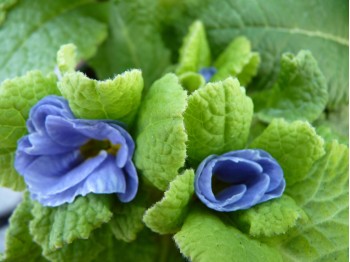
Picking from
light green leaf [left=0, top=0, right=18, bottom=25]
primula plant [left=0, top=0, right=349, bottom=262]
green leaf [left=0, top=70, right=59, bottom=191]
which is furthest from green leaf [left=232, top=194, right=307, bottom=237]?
light green leaf [left=0, top=0, right=18, bottom=25]

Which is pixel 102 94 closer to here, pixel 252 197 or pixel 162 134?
pixel 162 134

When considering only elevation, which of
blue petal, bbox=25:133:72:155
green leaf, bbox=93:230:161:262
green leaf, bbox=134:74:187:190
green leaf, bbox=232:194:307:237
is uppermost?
green leaf, bbox=134:74:187:190

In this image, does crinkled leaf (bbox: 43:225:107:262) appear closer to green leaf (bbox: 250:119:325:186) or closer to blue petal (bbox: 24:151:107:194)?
blue petal (bbox: 24:151:107:194)

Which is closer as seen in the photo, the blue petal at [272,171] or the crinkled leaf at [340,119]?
the blue petal at [272,171]

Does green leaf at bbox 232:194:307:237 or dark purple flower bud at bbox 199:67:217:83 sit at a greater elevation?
dark purple flower bud at bbox 199:67:217:83

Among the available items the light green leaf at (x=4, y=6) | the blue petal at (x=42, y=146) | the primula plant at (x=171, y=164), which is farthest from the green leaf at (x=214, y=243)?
the light green leaf at (x=4, y=6)

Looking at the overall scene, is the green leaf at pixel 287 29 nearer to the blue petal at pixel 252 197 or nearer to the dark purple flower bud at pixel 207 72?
the dark purple flower bud at pixel 207 72

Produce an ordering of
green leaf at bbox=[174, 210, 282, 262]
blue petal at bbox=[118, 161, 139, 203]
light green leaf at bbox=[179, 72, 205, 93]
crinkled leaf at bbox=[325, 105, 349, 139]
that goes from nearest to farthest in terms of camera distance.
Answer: green leaf at bbox=[174, 210, 282, 262]
blue petal at bbox=[118, 161, 139, 203]
light green leaf at bbox=[179, 72, 205, 93]
crinkled leaf at bbox=[325, 105, 349, 139]
